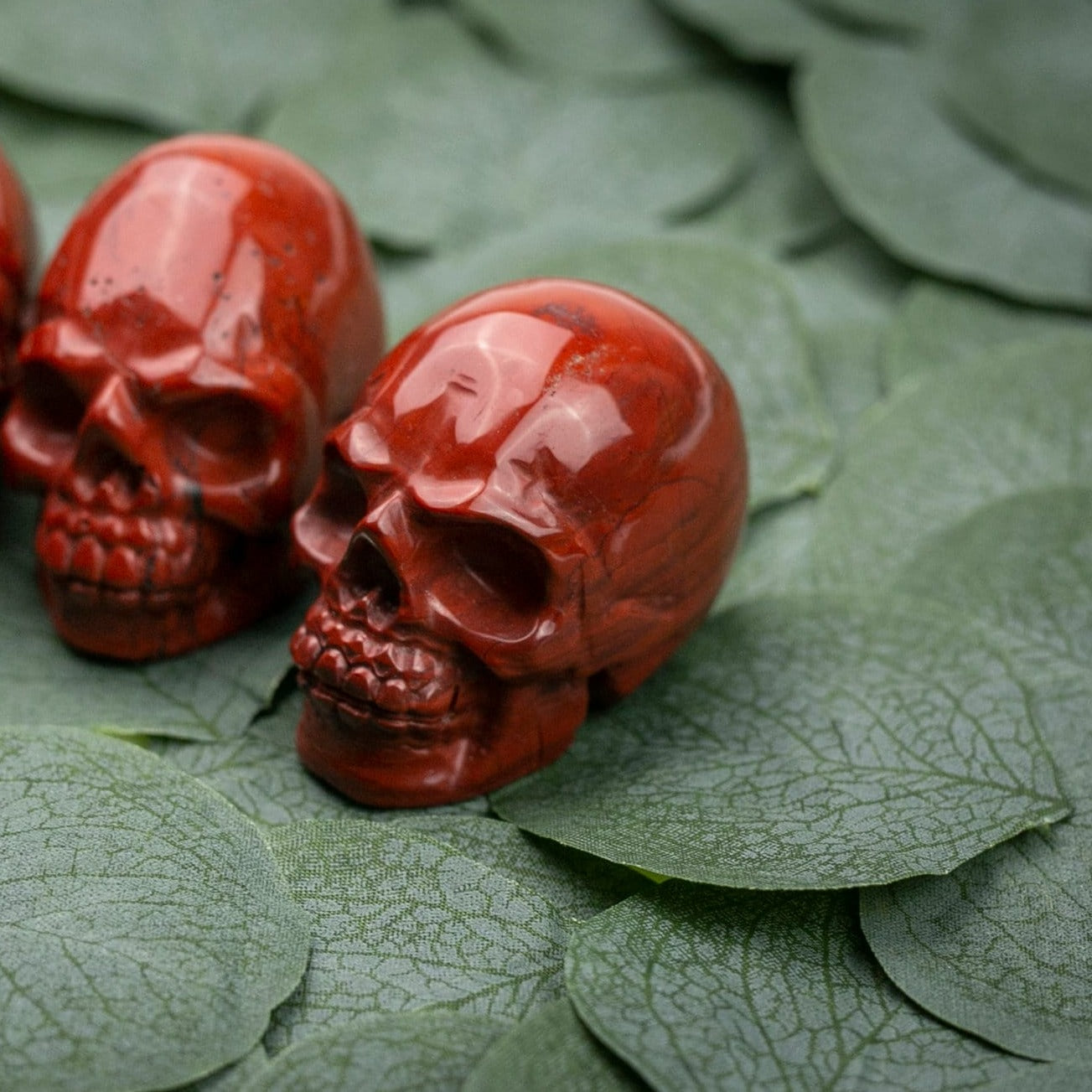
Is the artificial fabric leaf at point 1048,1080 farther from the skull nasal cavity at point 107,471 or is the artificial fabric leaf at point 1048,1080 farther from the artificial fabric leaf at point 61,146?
the artificial fabric leaf at point 61,146

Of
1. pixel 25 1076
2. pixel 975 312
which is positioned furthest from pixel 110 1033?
pixel 975 312

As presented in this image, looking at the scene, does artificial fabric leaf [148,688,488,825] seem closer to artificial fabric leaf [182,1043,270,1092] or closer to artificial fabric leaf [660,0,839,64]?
artificial fabric leaf [182,1043,270,1092]

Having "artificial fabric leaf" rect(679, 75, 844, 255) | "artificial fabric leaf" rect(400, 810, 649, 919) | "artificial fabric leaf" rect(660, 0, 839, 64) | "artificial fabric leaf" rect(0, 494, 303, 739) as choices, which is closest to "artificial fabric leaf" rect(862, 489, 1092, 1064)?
"artificial fabric leaf" rect(400, 810, 649, 919)

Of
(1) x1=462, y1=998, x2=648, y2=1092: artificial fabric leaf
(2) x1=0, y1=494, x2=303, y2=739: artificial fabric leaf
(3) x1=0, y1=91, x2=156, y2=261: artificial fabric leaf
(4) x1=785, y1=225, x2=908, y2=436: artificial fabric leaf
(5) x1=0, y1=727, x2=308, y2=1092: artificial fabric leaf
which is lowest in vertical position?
(3) x1=0, y1=91, x2=156, y2=261: artificial fabric leaf

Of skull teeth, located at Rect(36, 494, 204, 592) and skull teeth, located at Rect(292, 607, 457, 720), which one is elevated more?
skull teeth, located at Rect(292, 607, 457, 720)

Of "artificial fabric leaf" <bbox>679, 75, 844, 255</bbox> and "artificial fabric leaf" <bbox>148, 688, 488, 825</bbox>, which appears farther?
"artificial fabric leaf" <bbox>679, 75, 844, 255</bbox>

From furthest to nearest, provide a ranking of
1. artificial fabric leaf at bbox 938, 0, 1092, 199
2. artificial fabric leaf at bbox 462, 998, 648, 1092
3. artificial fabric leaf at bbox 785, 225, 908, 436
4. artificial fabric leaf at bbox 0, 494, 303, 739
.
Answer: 1. artificial fabric leaf at bbox 938, 0, 1092, 199
2. artificial fabric leaf at bbox 785, 225, 908, 436
3. artificial fabric leaf at bbox 0, 494, 303, 739
4. artificial fabric leaf at bbox 462, 998, 648, 1092

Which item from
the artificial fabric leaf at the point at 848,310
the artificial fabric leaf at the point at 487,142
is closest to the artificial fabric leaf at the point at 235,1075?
the artificial fabric leaf at the point at 848,310

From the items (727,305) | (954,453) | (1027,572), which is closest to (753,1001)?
(1027,572)
